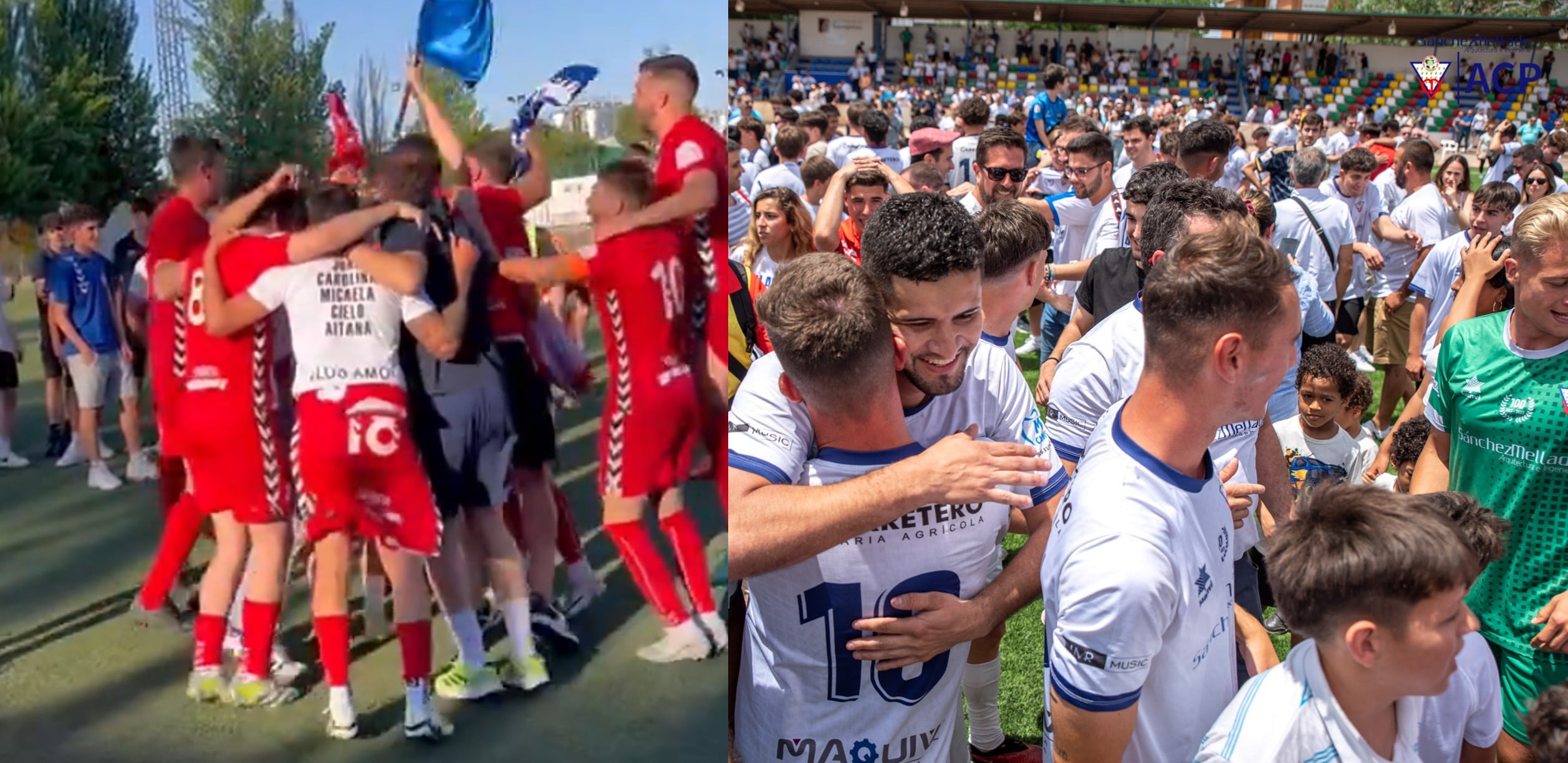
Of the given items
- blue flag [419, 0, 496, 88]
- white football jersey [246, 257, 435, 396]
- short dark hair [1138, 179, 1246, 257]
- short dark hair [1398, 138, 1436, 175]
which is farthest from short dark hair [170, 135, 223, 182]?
short dark hair [1398, 138, 1436, 175]

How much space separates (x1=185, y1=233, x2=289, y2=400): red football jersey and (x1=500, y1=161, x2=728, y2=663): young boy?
9.5 inches

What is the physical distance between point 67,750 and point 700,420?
0.74 m

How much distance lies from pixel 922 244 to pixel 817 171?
4.93m

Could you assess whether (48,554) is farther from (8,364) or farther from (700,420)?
(700,420)

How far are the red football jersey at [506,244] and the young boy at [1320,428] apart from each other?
3564mm

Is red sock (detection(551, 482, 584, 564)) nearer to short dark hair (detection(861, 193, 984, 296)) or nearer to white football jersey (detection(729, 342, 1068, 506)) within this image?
white football jersey (detection(729, 342, 1068, 506))

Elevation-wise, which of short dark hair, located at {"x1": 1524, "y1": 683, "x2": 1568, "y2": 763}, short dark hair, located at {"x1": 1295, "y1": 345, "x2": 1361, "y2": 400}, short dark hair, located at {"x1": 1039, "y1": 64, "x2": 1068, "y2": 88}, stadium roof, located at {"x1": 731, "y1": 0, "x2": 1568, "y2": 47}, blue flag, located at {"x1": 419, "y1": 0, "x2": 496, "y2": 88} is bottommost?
short dark hair, located at {"x1": 1295, "y1": 345, "x2": 1361, "y2": 400}

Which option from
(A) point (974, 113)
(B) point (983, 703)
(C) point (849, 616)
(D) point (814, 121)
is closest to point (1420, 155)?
(A) point (974, 113)

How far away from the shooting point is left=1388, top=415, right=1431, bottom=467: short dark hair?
11.8 ft

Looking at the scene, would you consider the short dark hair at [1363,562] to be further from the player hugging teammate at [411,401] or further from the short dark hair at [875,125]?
the short dark hair at [875,125]

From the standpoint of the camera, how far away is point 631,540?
1.21 metres

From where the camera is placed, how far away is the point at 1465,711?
2.06 meters

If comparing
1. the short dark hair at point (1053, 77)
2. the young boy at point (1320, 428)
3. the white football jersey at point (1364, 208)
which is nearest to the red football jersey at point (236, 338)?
the young boy at point (1320, 428)

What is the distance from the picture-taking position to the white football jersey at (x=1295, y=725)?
1607mm
